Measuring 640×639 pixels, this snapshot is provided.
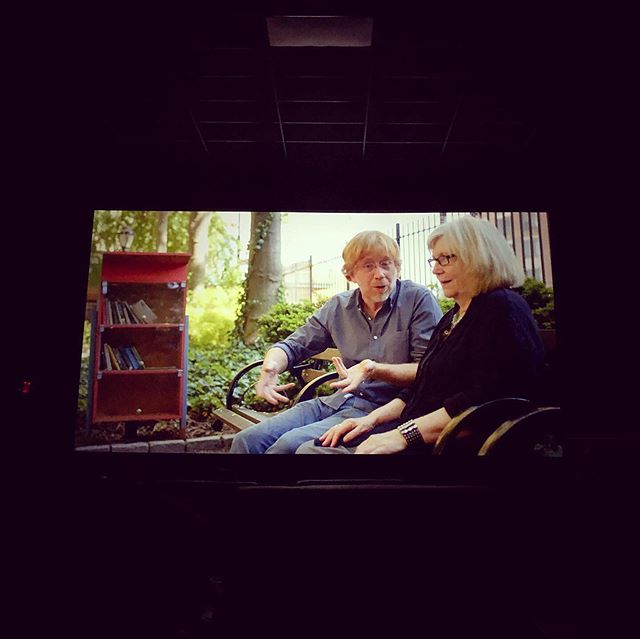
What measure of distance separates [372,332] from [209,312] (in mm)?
1118

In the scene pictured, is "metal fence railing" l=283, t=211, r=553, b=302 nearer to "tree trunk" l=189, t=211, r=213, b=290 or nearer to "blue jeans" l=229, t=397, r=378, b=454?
"tree trunk" l=189, t=211, r=213, b=290

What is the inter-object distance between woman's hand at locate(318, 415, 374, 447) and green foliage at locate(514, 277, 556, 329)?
4.22 ft

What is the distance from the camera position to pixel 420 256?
9.12 ft

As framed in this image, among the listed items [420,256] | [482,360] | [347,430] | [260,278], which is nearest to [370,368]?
[347,430]

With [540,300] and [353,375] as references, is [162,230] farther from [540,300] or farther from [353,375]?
[540,300]

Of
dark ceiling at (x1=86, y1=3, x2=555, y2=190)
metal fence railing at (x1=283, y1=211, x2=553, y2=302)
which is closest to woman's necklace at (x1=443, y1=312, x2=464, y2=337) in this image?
metal fence railing at (x1=283, y1=211, x2=553, y2=302)

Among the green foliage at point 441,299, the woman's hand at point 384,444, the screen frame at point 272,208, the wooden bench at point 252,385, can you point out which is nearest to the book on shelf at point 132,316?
the screen frame at point 272,208

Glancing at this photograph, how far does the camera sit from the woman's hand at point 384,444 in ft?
8.64

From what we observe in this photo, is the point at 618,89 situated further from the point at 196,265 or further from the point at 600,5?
the point at 196,265

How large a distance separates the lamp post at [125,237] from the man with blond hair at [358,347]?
1.27 meters

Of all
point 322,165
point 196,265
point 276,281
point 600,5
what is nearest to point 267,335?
point 276,281

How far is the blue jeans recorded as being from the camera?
2.73 metres

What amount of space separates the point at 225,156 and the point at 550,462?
3099mm

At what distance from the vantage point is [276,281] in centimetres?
301
